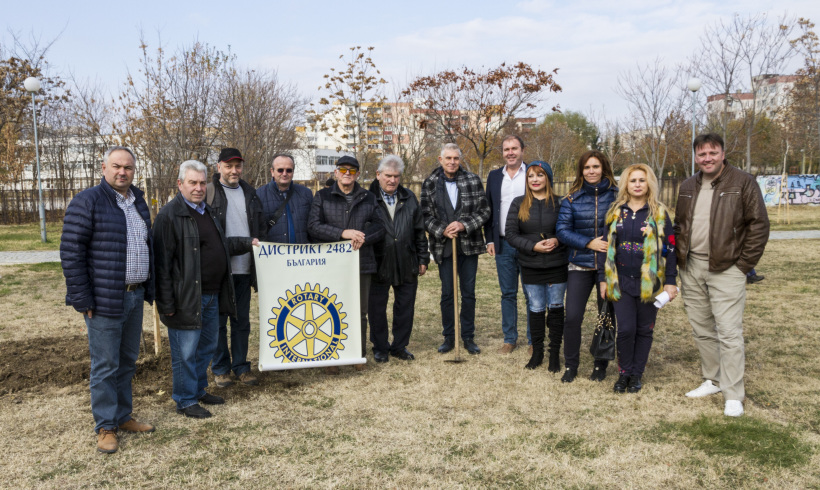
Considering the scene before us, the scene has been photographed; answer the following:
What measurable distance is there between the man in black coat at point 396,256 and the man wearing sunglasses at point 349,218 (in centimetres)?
15

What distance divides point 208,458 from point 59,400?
183 centimetres

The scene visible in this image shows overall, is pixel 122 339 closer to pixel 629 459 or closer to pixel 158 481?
pixel 158 481

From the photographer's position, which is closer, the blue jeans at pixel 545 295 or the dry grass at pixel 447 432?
the dry grass at pixel 447 432

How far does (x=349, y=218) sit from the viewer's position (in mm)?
5414

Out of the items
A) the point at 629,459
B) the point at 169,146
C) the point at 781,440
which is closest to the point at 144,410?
the point at 629,459

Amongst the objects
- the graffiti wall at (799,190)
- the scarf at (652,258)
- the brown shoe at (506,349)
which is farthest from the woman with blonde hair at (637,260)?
the graffiti wall at (799,190)

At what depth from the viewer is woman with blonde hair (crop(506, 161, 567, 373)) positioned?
17.3 feet

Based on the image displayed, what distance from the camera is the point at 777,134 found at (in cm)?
4212

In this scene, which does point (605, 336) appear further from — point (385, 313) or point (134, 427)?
point (134, 427)

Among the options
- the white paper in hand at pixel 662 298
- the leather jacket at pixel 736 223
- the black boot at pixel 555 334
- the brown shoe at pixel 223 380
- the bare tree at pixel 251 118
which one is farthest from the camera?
the bare tree at pixel 251 118

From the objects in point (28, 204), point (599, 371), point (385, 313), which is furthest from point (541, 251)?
point (28, 204)

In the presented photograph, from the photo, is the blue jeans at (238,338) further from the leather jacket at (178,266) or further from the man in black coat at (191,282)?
the leather jacket at (178,266)

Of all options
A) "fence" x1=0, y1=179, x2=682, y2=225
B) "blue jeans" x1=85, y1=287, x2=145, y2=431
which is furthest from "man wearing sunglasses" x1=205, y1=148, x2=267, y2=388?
"fence" x1=0, y1=179, x2=682, y2=225

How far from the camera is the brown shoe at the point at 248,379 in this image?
519 centimetres
